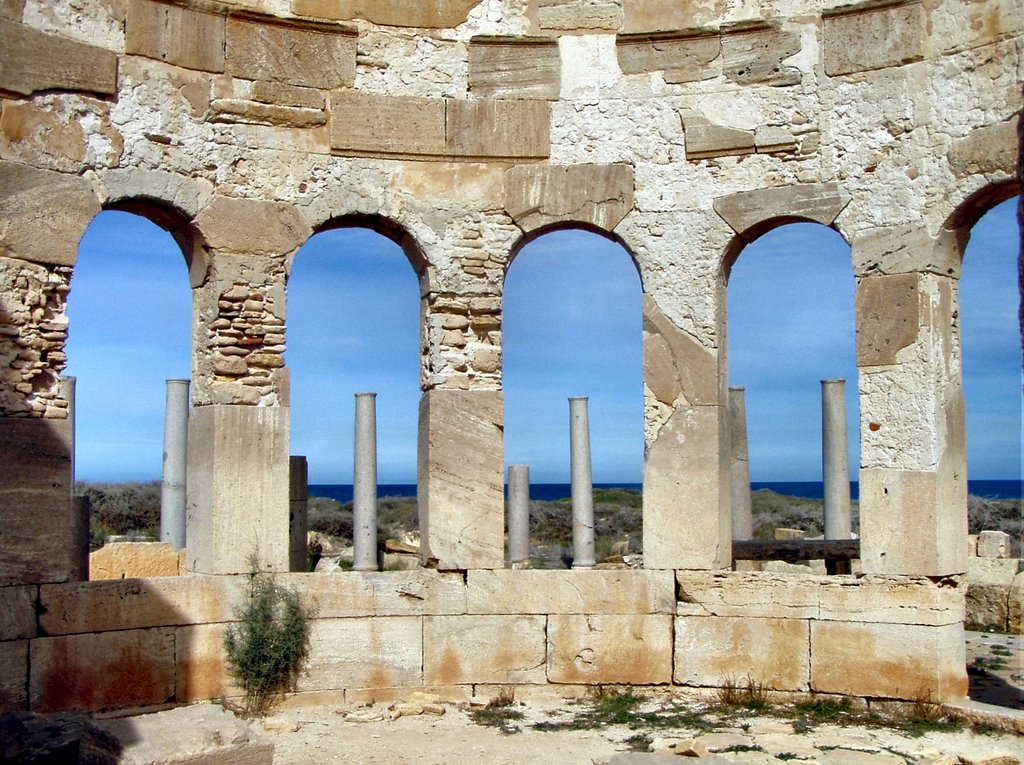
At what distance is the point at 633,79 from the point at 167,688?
19.9 ft

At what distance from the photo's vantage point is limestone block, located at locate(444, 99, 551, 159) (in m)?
9.91

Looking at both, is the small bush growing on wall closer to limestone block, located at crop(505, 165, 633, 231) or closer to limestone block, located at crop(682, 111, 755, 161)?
limestone block, located at crop(505, 165, 633, 231)

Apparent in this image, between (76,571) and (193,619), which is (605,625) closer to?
(193,619)

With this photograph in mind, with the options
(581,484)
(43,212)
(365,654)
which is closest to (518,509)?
(581,484)

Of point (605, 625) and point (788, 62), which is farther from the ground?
point (788, 62)

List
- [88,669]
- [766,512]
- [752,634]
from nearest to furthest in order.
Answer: [88,669], [752,634], [766,512]

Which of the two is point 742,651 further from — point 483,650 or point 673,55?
point 673,55

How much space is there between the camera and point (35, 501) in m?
8.30

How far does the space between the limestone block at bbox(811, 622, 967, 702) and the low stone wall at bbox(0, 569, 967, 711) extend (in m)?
0.01

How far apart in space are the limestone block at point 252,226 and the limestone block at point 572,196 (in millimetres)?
1761

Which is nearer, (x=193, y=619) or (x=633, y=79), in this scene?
(x=193, y=619)

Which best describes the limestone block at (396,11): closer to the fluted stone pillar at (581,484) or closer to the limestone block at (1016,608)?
the fluted stone pillar at (581,484)

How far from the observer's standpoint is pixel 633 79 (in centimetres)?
1002

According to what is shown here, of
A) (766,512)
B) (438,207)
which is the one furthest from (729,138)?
(766,512)
